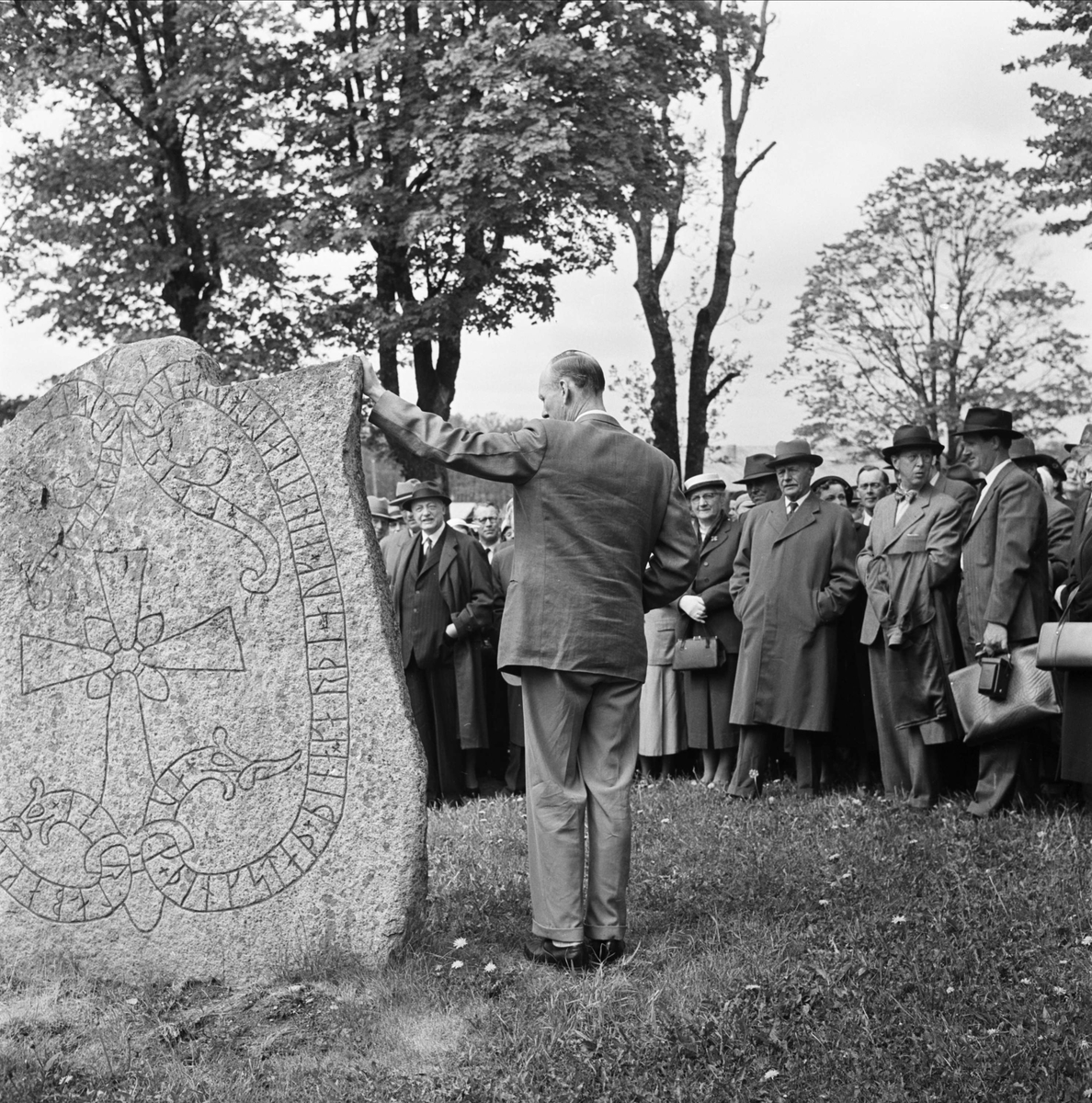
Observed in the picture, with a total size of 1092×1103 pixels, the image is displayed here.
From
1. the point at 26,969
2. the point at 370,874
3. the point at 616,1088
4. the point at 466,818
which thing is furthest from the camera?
the point at 466,818

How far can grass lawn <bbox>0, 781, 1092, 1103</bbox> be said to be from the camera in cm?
419

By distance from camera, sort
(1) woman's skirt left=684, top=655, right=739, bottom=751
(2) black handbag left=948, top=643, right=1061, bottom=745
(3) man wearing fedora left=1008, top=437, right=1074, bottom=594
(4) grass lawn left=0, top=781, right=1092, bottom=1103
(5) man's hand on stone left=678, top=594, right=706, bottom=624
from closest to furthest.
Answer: (4) grass lawn left=0, top=781, right=1092, bottom=1103 → (2) black handbag left=948, top=643, right=1061, bottom=745 → (3) man wearing fedora left=1008, top=437, right=1074, bottom=594 → (1) woman's skirt left=684, top=655, right=739, bottom=751 → (5) man's hand on stone left=678, top=594, right=706, bottom=624

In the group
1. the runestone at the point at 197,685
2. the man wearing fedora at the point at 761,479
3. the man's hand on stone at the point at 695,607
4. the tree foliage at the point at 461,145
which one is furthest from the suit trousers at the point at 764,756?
the tree foliage at the point at 461,145

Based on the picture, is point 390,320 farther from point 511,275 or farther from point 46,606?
point 46,606

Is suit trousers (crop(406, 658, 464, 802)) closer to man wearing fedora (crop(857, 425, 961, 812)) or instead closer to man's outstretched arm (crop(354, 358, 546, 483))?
man wearing fedora (crop(857, 425, 961, 812))

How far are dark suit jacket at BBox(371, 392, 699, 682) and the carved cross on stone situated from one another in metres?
1.10

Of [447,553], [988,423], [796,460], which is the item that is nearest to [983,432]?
[988,423]

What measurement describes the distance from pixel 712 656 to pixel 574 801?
3.98m

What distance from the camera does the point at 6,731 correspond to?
556cm

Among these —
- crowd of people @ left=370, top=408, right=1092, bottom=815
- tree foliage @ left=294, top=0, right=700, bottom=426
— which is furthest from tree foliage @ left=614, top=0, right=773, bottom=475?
crowd of people @ left=370, top=408, right=1092, bottom=815

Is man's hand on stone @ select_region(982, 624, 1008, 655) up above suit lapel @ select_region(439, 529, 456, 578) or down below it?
below

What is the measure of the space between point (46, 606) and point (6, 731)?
53 centimetres

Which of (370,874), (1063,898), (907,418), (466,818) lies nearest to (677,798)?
(466,818)

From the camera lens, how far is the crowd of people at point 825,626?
7227mm
